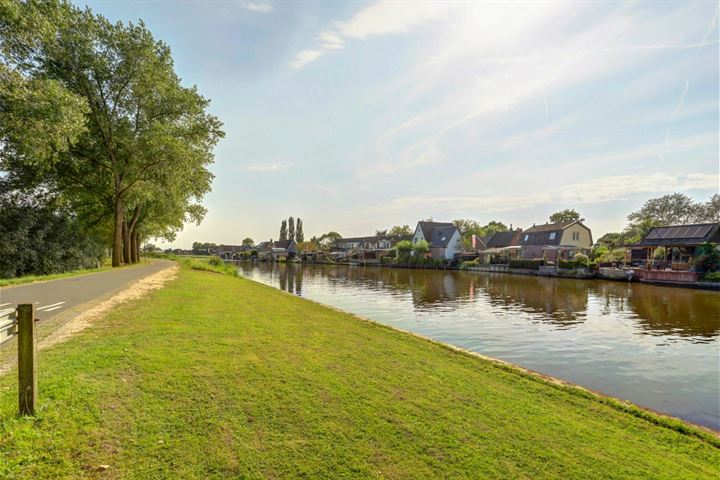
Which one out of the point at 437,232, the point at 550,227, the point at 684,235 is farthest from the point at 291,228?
the point at 684,235

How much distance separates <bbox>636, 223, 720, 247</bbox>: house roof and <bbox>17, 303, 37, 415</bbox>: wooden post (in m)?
47.2

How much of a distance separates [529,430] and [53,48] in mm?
29558

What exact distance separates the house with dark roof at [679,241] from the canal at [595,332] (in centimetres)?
1046

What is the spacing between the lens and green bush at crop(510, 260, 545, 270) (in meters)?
47.9

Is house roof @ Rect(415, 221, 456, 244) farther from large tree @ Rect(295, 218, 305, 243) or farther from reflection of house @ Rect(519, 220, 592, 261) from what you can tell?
large tree @ Rect(295, 218, 305, 243)

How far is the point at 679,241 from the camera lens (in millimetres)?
37875

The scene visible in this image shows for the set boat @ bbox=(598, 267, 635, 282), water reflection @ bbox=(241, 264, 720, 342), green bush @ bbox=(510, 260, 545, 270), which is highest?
green bush @ bbox=(510, 260, 545, 270)

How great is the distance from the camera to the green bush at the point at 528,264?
157 feet

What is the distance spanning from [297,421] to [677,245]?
46819 millimetres

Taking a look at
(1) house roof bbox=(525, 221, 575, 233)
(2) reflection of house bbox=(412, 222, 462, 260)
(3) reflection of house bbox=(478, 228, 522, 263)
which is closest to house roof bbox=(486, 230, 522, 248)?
(3) reflection of house bbox=(478, 228, 522, 263)

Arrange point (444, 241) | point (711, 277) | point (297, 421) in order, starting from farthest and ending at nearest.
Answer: point (444, 241) → point (711, 277) → point (297, 421)

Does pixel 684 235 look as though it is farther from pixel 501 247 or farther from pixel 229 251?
pixel 229 251

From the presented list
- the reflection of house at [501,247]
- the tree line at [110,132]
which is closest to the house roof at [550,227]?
the reflection of house at [501,247]

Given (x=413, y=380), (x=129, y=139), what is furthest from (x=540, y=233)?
(x=413, y=380)
